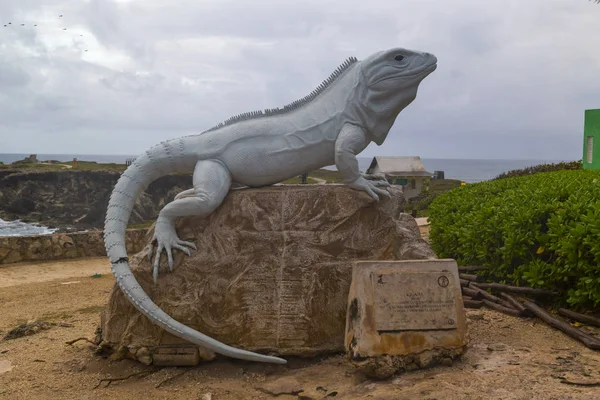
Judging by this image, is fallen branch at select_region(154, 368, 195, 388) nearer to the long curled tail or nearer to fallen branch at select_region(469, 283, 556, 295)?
the long curled tail

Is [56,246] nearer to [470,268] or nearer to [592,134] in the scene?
[470,268]

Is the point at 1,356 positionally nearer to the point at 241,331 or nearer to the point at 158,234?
the point at 158,234

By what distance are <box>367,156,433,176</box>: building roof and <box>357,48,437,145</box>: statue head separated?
59.7 ft

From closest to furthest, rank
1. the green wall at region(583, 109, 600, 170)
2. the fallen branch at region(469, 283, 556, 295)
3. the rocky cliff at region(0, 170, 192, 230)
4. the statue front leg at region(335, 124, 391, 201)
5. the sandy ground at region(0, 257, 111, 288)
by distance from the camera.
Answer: the statue front leg at region(335, 124, 391, 201) < the fallen branch at region(469, 283, 556, 295) < the sandy ground at region(0, 257, 111, 288) < the green wall at region(583, 109, 600, 170) < the rocky cliff at region(0, 170, 192, 230)

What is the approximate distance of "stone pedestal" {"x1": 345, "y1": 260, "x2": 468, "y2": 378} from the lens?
4172 millimetres

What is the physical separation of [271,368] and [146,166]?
7.12ft

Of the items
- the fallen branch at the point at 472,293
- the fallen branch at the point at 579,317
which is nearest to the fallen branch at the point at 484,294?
the fallen branch at the point at 472,293

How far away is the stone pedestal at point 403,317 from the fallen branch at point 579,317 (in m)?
1.54

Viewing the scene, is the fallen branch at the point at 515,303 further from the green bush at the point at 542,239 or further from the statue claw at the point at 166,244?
the statue claw at the point at 166,244

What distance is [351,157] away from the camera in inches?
201

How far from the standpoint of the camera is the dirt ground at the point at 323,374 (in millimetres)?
3820

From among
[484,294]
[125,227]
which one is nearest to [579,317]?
[484,294]

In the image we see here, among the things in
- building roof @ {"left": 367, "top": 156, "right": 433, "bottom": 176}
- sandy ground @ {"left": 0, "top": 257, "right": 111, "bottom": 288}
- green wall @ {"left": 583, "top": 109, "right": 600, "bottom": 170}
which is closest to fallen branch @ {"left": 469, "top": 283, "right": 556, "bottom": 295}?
sandy ground @ {"left": 0, "top": 257, "right": 111, "bottom": 288}

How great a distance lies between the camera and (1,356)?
5.50 m
